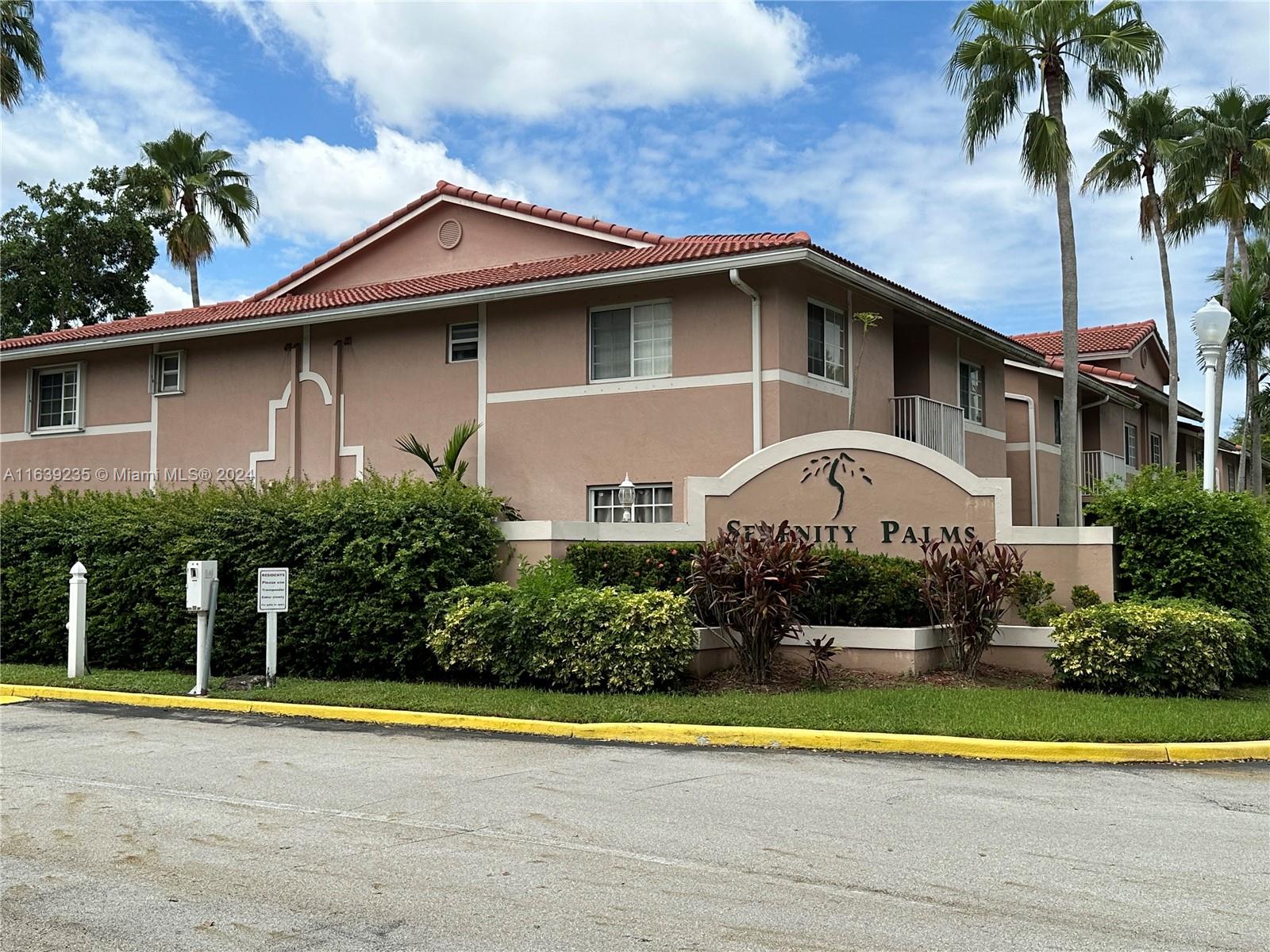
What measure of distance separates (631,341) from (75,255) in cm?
3064

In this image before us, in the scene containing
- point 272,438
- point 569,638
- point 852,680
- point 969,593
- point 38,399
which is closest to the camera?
point 569,638

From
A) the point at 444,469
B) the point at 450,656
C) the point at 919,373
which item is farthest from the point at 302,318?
the point at 919,373

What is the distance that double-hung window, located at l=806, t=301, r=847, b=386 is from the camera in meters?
17.8

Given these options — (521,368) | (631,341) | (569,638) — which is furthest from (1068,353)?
(569,638)

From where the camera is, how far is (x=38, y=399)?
2502 cm

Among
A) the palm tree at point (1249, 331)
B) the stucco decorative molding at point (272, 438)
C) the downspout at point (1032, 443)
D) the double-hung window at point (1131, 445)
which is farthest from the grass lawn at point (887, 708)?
the palm tree at point (1249, 331)

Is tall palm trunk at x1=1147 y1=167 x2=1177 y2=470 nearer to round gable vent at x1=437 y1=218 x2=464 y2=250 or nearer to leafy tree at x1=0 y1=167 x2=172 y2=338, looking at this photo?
round gable vent at x1=437 y1=218 x2=464 y2=250

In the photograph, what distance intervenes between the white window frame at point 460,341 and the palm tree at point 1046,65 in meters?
9.62

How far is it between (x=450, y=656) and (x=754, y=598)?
349 cm

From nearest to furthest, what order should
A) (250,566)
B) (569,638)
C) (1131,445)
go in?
1. (569,638)
2. (250,566)
3. (1131,445)

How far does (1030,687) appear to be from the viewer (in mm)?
12742

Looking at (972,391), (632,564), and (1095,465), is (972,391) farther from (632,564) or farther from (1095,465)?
(632,564)

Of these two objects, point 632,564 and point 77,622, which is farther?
point 77,622

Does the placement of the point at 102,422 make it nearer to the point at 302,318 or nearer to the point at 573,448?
the point at 302,318
